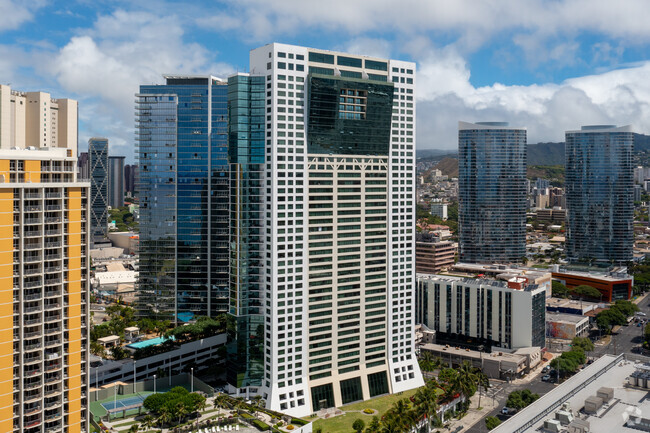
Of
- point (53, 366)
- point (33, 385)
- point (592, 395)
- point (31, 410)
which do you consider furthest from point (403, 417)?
point (33, 385)

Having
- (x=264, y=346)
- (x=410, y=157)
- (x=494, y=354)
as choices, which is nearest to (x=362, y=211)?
(x=410, y=157)

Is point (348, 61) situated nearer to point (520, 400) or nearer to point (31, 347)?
point (520, 400)

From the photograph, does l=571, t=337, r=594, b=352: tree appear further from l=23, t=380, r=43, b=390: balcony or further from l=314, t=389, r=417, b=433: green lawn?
l=23, t=380, r=43, b=390: balcony

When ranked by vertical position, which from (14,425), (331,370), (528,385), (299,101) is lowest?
Result: (528,385)

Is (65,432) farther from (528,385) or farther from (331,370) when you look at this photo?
(528,385)

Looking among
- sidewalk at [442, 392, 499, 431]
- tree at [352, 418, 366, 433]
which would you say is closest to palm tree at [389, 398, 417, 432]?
tree at [352, 418, 366, 433]
